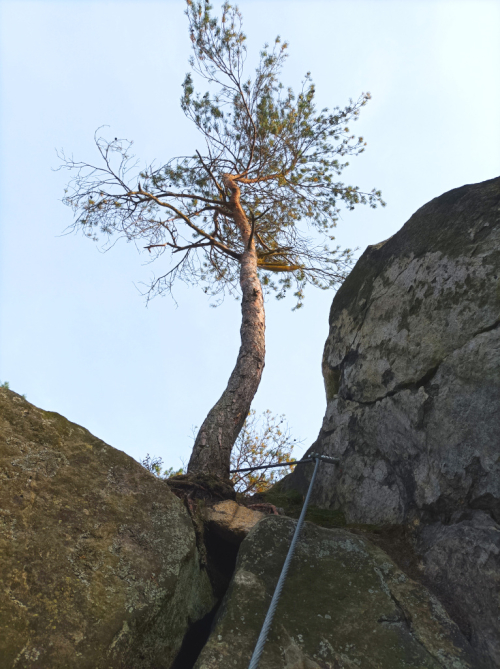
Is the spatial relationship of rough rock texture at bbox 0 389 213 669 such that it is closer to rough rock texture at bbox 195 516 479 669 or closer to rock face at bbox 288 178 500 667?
rough rock texture at bbox 195 516 479 669

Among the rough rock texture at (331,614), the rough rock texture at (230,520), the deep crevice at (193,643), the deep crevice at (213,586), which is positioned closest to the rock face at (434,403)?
the rough rock texture at (331,614)

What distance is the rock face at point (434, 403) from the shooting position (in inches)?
82.4

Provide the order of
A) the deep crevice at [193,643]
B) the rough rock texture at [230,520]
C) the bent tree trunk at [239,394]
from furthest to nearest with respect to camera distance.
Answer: the bent tree trunk at [239,394], the rough rock texture at [230,520], the deep crevice at [193,643]

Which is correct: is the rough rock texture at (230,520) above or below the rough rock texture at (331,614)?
above

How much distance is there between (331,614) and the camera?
1.98 metres

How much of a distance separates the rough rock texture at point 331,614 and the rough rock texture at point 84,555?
30 cm

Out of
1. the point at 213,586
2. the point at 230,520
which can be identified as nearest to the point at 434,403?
the point at 230,520

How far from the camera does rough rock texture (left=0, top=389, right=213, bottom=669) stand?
5.70 ft

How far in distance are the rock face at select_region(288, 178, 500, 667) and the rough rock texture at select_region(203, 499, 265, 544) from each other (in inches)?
27.7

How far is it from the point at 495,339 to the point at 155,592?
6.83 ft

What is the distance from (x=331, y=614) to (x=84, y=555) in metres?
1.15

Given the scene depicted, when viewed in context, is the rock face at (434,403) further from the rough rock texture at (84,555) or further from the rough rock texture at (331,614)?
the rough rock texture at (84,555)

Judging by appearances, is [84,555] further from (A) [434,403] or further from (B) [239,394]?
(B) [239,394]

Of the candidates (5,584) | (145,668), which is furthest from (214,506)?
(5,584)
